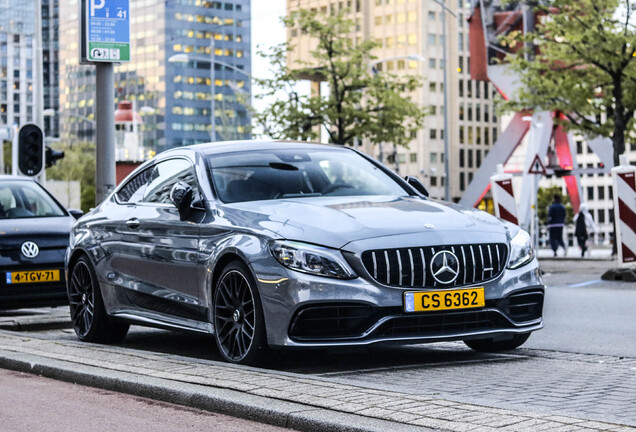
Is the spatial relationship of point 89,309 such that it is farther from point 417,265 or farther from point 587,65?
point 587,65

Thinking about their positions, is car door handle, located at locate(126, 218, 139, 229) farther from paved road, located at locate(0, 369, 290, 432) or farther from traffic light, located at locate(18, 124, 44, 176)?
traffic light, located at locate(18, 124, 44, 176)

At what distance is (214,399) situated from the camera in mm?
6465

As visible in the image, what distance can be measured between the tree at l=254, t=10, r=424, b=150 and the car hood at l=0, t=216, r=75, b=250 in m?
29.5

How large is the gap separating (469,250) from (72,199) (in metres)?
72.0

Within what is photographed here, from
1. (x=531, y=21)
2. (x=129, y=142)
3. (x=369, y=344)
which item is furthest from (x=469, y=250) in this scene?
(x=129, y=142)

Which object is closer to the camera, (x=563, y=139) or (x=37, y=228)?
(x=37, y=228)

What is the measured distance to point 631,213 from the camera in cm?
1872

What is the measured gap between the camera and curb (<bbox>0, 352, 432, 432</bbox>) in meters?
5.55

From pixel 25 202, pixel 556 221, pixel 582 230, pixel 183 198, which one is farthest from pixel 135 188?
pixel 582 230

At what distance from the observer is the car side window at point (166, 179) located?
926cm

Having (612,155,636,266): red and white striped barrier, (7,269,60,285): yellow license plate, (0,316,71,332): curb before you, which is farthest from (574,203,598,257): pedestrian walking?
(0,316,71,332): curb

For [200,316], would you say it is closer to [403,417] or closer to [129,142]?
[403,417]

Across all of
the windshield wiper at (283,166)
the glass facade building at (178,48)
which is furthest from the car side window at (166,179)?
the glass facade building at (178,48)

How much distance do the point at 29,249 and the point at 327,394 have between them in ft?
24.0
